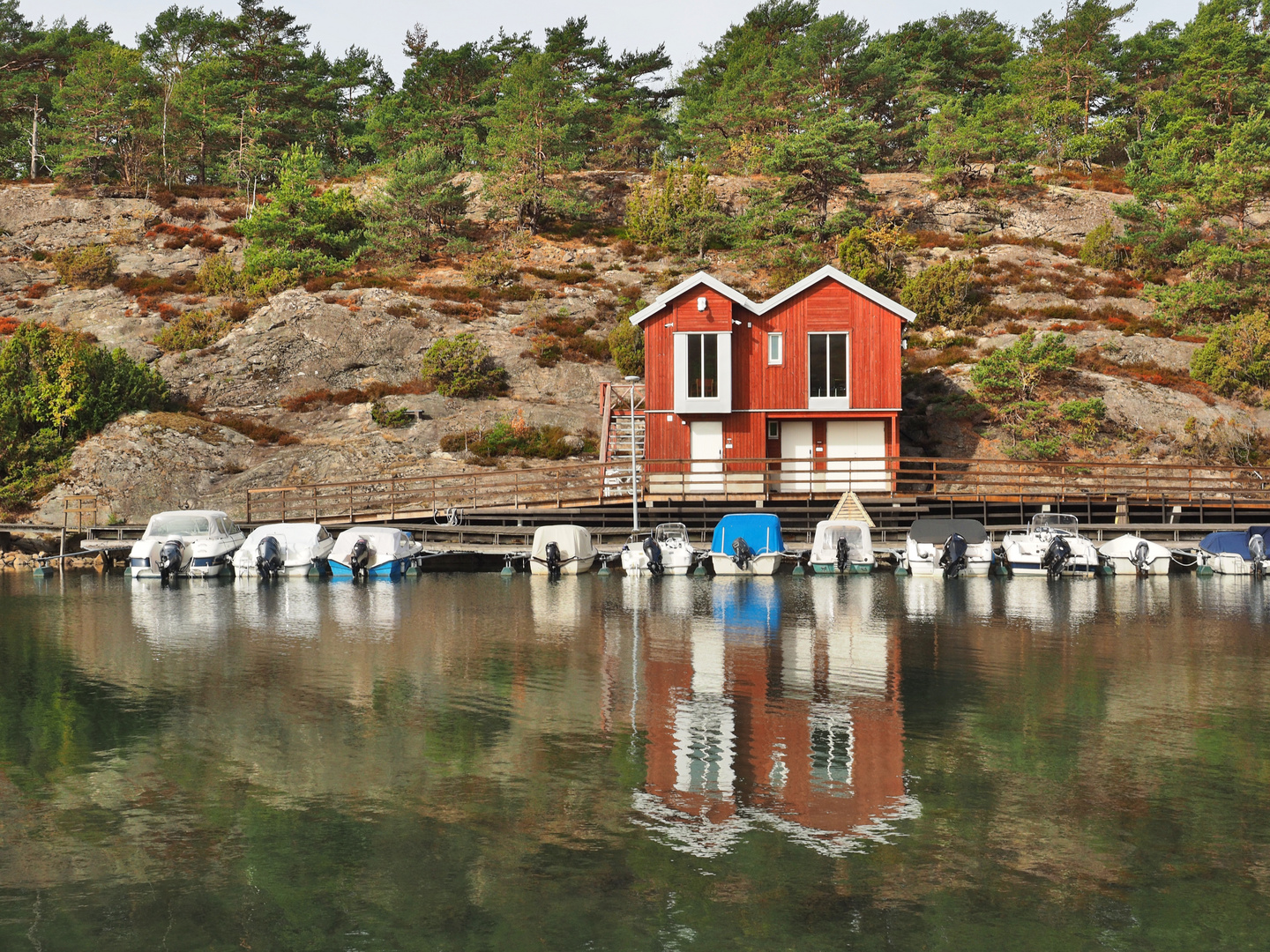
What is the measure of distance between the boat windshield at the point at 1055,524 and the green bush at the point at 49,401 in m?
37.3

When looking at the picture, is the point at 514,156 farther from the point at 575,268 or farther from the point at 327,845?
the point at 327,845

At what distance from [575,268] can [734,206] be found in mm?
13993

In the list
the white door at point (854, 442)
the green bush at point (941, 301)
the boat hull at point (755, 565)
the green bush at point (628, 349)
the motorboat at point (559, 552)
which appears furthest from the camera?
the green bush at point (941, 301)

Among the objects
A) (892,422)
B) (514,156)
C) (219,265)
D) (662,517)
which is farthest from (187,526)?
(514,156)

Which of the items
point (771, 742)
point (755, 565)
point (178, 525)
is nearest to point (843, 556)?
point (755, 565)

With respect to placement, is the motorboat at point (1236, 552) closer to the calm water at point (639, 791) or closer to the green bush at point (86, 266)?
the calm water at point (639, 791)

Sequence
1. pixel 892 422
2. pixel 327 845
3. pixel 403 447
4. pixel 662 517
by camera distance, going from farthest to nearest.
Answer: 1. pixel 403 447
2. pixel 892 422
3. pixel 662 517
4. pixel 327 845

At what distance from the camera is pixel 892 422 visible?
4181cm

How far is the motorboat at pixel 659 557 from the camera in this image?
3406 centimetres

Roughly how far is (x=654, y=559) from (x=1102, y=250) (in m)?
44.4

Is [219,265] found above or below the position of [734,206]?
below

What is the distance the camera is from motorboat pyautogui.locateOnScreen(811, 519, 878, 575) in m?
34.2

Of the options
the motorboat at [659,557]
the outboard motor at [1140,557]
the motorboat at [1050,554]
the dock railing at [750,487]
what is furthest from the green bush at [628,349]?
the outboard motor at [1140,557]

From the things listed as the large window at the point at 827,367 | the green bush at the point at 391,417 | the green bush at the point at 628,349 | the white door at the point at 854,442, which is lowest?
the white door at the point at 854,442
